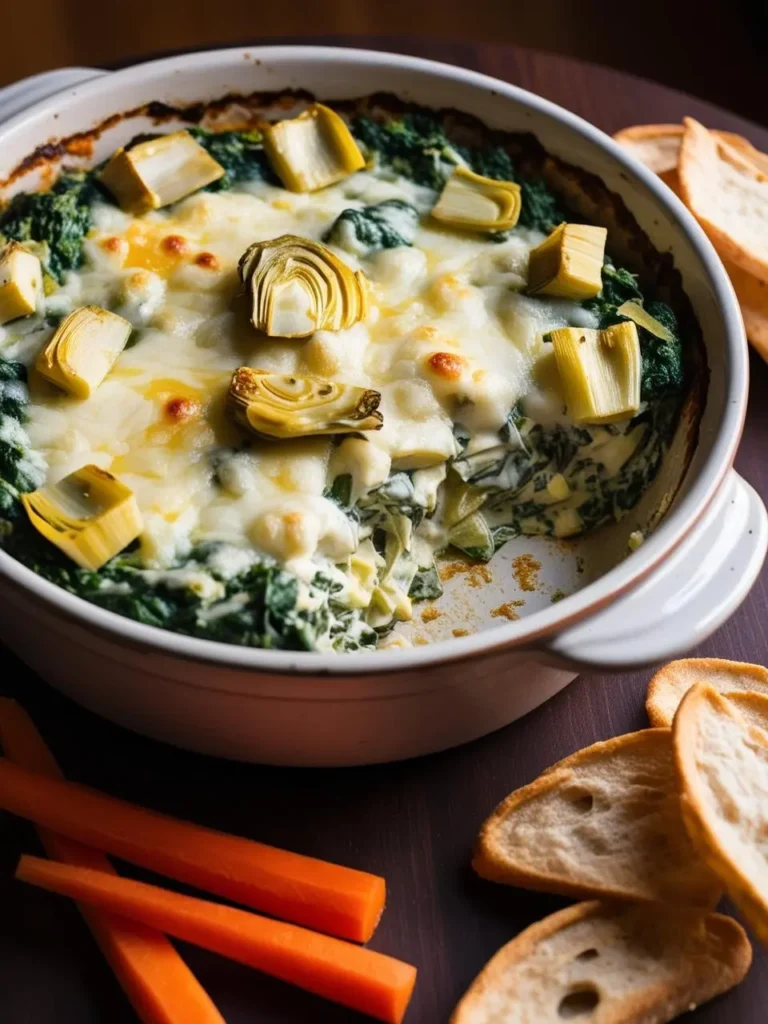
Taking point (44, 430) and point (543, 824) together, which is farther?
point (44, 430)

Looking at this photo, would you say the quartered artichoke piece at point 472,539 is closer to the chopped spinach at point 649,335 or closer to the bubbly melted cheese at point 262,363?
the bubbly melted cheese at point 262,363

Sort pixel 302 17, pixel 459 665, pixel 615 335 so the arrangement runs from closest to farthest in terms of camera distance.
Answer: pixel 459 665
pixel 615 335
pixel 302 17

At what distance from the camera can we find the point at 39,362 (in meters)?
2.32

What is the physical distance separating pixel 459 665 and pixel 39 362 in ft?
3.38

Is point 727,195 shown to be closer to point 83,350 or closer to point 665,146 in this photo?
point 665,146

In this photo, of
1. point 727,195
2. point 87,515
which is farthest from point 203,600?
point 727,195

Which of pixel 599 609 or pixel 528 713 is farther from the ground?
pixel 599 609

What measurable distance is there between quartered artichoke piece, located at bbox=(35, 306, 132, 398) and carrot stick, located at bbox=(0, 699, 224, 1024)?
0.83 meters

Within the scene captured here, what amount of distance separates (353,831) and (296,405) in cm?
78

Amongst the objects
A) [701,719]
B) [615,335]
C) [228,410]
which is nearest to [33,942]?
[228,410]

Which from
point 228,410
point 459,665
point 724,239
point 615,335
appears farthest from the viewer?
point 724,239

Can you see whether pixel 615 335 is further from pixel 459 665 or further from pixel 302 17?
pixel 302 17

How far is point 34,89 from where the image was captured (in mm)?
2854

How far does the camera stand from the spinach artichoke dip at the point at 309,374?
2117mm
